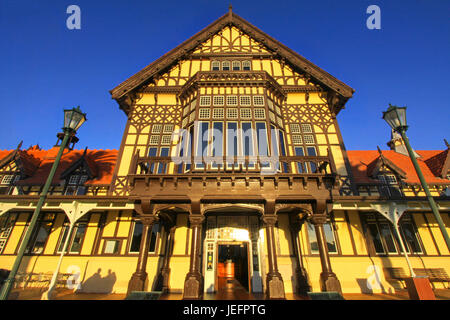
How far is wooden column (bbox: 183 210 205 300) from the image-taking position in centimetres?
841

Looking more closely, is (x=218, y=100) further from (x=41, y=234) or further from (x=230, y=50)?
(x=41, y=234)

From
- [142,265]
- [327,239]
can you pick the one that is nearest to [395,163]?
[327,239]

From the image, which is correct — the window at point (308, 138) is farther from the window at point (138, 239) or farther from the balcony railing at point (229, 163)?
the window at point (138, 239)

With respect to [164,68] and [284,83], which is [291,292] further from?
[164,68]

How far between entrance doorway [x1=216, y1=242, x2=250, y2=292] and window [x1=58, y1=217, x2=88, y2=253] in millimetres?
8174

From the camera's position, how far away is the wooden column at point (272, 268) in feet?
27.4

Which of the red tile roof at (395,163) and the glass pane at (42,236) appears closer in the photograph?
the glass pane at (42,236)

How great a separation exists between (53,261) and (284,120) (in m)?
16.7

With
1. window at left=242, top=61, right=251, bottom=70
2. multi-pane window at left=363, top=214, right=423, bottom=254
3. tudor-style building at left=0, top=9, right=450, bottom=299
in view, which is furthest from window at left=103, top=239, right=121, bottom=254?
window at left=242, top=61, right=251, bottom=70

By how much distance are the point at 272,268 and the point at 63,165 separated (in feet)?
53.4

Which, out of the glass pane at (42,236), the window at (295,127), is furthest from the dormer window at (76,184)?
the window at (295,127)

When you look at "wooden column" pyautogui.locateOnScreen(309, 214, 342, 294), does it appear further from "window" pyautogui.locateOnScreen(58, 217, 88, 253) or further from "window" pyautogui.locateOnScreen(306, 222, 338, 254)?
"window" pyautogui.locateOnScreen(58, 217, 88, 253)

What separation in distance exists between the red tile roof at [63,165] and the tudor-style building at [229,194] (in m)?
0.12

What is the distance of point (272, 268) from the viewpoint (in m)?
8.73
